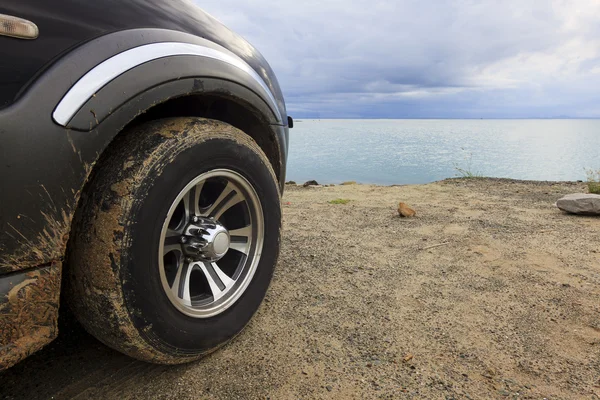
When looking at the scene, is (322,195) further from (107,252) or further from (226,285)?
(107,252)

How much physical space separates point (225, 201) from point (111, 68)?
81 centimetres

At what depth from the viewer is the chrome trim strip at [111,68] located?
4.00 ft

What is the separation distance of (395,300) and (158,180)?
1663mm

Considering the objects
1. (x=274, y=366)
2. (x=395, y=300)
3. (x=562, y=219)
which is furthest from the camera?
(x=562, y=219)

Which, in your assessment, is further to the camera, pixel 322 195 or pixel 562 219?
pixel 322 195

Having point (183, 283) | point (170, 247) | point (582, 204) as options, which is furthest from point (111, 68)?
point (582, 204)

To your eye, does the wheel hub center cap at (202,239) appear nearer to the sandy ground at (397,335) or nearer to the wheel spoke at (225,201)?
the wheel spoke at (225,201)

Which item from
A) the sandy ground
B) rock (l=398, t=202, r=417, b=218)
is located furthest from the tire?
rock (l=398, t=202, r=417, b=218)

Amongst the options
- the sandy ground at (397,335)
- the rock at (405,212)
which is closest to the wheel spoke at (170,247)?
the sandy ground at (397,335)

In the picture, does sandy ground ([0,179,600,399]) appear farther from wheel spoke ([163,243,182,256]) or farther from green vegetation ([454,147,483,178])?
green vegetation ([454,147,483,178])

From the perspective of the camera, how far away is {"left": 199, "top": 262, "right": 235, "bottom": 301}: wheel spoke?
6.15ft

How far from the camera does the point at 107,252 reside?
54.7 inches

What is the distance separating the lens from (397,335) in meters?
2.07

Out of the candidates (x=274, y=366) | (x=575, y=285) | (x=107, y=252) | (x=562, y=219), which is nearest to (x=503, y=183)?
(x=562, y=219)
